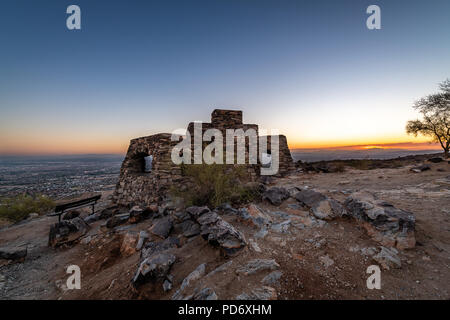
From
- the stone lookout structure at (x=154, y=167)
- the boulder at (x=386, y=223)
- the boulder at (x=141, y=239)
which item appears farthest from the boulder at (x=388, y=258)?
the stone lookout structure at (x=154, y=167)

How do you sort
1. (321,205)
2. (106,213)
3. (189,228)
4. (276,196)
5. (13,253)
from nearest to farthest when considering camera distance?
(189,228) → (321,205) → (13,253) → (276,196) → (106,213)

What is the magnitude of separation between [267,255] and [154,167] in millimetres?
6570

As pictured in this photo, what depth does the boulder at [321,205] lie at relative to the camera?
383cm

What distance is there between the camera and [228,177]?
580 centimetres

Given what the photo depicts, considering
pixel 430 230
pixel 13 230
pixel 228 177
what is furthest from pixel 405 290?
pixel 13 230

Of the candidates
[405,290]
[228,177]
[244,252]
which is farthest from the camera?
[228,177]

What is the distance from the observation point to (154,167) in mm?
7656

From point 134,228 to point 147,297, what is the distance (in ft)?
10.1

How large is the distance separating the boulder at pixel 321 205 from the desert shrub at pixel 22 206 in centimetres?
1374

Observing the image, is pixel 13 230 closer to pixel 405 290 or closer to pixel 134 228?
pixel 134 228

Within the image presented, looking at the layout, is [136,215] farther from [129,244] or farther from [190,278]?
[190,278]

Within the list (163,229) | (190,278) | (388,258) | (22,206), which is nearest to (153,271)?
(190,278)
